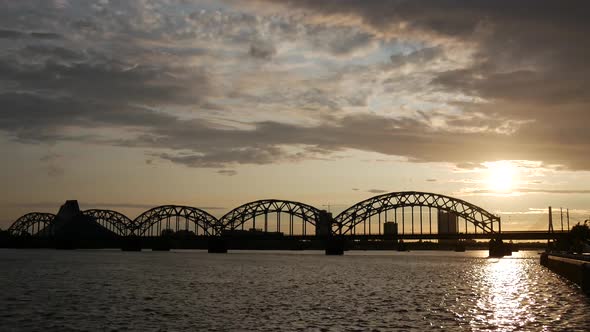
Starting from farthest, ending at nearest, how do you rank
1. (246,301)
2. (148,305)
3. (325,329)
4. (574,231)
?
(574,231), (246,301), (148,305), (325,329)

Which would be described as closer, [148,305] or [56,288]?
[148,305]

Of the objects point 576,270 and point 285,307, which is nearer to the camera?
point 285,307

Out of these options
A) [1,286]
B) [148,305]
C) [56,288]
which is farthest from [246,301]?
[1,286]

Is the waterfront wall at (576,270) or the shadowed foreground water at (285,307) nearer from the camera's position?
the shadowed foreground water at (285,307)

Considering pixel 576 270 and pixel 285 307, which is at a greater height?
pixel 576 270

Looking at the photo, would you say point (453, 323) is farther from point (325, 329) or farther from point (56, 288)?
point (56, 288)

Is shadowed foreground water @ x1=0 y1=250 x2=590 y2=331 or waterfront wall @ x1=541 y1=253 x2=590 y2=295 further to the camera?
waterfront wall @ x1=541 y1=253 x2=590 y2=295

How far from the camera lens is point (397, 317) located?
39.4m

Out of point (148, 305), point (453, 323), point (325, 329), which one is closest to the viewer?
point (325, 329)

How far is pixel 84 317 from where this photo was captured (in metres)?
38.9

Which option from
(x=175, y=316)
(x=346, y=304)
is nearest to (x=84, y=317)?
(x=175, y=316)

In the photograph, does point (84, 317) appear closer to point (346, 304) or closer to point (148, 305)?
point (148, 305)

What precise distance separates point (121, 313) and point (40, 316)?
4.68 meters

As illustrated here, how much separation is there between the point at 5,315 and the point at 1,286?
26.8 meters
